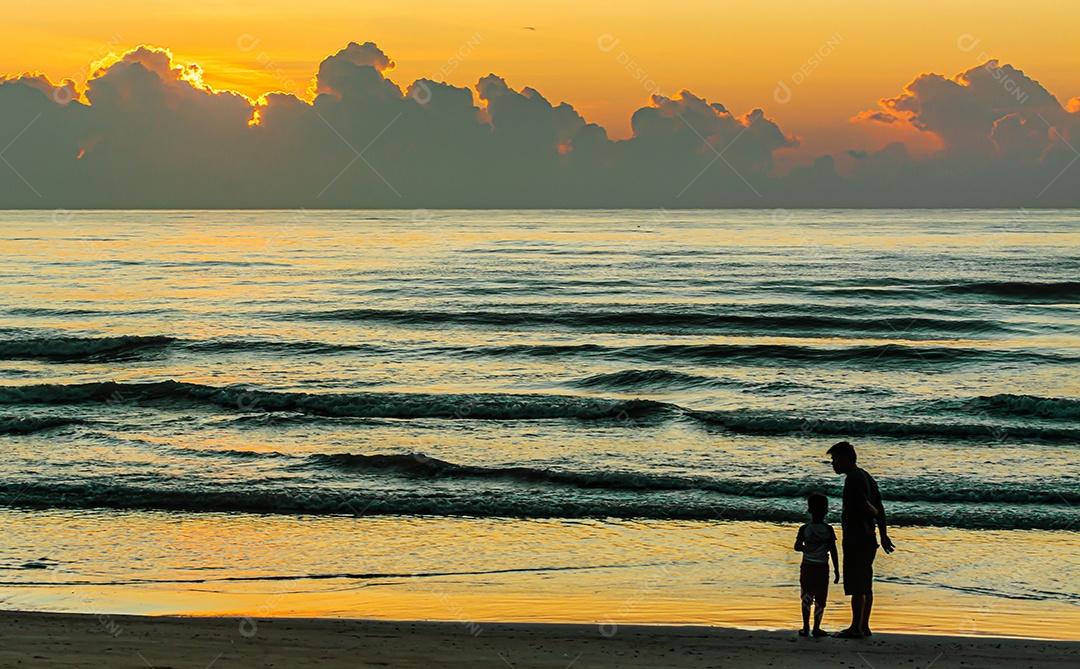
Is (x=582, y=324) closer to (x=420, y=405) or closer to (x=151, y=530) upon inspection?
(x=420, y=405)

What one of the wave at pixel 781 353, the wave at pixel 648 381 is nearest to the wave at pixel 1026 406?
the wave at pixel 648 381

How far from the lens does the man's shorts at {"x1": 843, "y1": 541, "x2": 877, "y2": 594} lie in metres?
9.09

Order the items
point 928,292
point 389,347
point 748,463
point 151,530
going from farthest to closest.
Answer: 1. point 928,292
2. point 389,347
3. point 748,463
4. point 151,530

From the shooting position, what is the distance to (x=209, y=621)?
9438 millimetres

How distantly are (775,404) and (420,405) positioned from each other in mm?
8082

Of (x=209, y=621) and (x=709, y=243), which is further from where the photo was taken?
(x=709, y=243)

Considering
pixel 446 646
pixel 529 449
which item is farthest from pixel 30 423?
pixel 446 646

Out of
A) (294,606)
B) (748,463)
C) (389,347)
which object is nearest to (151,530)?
(294,606)

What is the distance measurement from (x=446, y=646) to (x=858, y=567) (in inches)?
144

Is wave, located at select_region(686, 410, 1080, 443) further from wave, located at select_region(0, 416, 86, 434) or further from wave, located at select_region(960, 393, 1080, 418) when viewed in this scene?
wave, located at select_region(0, 416, 86, 434)

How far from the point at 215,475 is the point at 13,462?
12.5 feet

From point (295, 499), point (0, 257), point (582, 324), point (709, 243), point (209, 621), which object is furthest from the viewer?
point (709, 243)

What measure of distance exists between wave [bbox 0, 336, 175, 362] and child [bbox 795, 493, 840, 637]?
89.6 ft

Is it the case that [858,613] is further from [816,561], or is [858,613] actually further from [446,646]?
[446,646]
